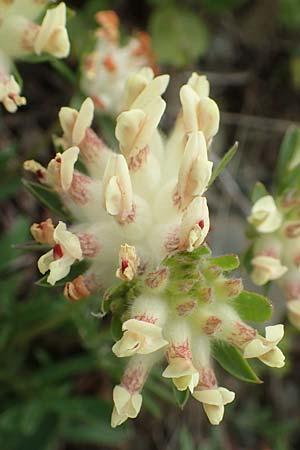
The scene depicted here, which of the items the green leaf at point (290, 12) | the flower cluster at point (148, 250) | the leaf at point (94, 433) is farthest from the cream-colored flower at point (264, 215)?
the green leaf at point (290, 12)

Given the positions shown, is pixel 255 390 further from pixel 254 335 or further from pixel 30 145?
pixel 254 335

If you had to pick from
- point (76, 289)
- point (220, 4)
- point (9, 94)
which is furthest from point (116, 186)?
point (220, 4)

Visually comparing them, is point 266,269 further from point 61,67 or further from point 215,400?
point 61,67

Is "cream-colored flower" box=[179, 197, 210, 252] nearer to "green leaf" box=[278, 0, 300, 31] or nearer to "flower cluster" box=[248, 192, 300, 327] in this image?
"flower cluster" box=[248, 192, 300, 327]

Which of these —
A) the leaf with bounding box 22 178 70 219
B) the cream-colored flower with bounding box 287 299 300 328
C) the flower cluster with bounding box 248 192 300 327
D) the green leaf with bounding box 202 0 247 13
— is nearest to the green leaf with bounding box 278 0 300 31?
the green leaf with bounding box 202 0 247 13

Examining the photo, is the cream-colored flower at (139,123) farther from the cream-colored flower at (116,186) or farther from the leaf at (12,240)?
the leaf at (12,240)

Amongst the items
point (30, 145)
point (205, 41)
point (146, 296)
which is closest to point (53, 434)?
point (30, 145)
